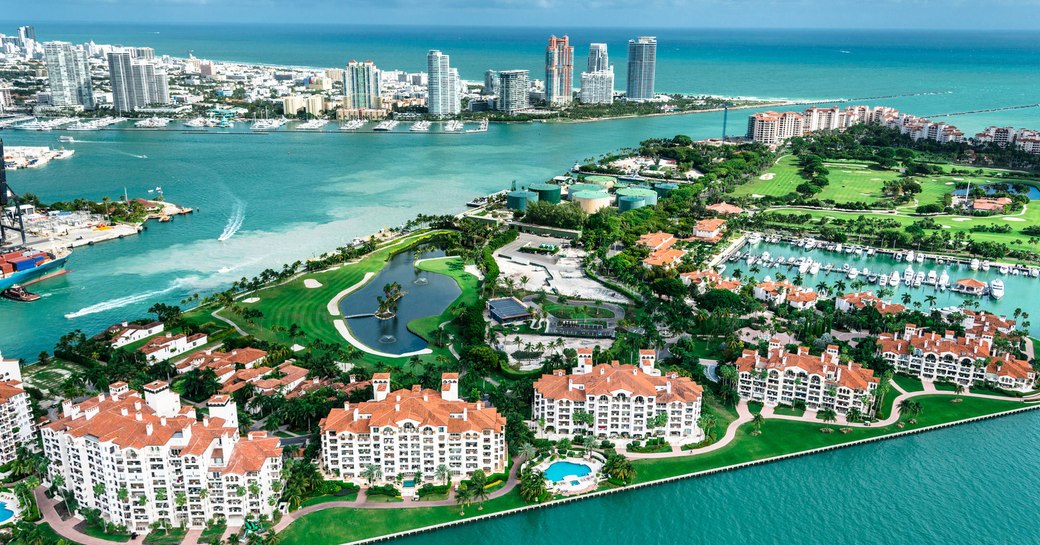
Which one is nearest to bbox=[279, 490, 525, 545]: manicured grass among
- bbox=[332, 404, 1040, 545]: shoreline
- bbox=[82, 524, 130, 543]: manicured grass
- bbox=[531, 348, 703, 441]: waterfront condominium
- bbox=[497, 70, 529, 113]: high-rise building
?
bbox=[332, 404, 1040, 545]: shoreline

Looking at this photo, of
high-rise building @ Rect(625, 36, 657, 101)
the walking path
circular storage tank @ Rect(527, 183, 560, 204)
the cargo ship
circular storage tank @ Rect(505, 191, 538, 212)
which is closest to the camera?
the walking path

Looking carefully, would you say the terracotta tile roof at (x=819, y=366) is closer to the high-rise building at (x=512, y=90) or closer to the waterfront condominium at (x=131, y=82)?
the high-rise building at (x=512, y=90)

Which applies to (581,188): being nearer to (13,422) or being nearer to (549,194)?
(549,194)

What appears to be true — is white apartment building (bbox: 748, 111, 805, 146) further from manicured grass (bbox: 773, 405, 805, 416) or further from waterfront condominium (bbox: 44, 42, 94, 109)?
waterfront condominium (bbox: 44, 42, 94, 109)

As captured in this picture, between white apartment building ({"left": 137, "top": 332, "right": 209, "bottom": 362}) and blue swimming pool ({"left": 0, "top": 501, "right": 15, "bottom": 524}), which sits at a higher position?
white apartment building ({"left": 137, "top": 332, "right": 209, "bottom": 362})

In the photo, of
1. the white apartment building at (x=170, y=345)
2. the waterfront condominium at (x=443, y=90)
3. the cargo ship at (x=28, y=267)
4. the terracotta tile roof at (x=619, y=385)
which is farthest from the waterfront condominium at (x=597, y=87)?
the terracotta tile roof at (x=619, y=385)

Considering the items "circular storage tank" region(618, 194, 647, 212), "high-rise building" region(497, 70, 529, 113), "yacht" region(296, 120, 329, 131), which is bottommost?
"circular storage tank" region(618, 194, 647, 212)

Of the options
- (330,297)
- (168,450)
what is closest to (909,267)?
(330,297)

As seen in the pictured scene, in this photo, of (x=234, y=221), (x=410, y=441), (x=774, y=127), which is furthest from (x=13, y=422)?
(x=774, y=127)
